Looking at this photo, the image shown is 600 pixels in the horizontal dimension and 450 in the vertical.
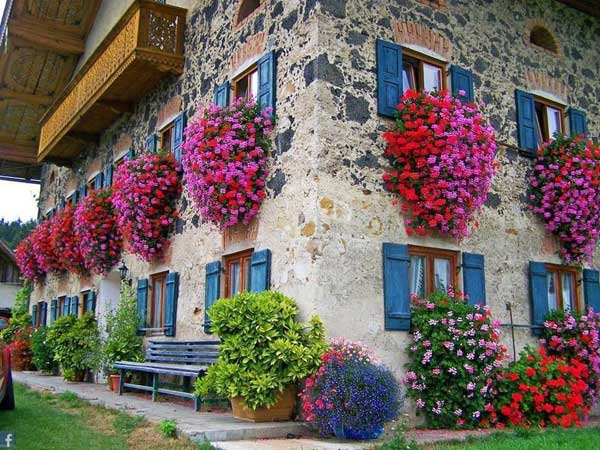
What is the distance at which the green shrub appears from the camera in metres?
7.23

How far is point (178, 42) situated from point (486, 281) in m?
6.71

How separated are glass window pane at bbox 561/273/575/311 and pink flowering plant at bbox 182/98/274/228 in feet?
16.9

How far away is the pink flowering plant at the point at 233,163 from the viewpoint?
344 inches

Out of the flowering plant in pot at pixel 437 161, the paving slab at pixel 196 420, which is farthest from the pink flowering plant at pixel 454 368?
the paving slab at pixel 196 420

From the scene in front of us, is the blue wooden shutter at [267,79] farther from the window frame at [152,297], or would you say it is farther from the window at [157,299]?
the window at [157,299]

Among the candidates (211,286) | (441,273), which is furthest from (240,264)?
(441,273)

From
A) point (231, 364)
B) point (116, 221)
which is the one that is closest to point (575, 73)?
point (231, 364)

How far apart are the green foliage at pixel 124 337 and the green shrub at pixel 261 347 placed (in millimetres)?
4395

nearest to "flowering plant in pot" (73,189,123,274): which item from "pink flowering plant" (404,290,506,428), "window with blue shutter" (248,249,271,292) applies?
"window with blue shutter" (248,249,271,292)

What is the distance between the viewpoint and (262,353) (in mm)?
7309

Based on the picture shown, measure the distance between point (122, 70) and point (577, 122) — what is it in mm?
7895

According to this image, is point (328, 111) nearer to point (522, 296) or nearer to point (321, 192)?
point (321, 192)

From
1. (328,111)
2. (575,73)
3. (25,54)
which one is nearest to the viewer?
(328,111)

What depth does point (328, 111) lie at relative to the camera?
812 centimetres
